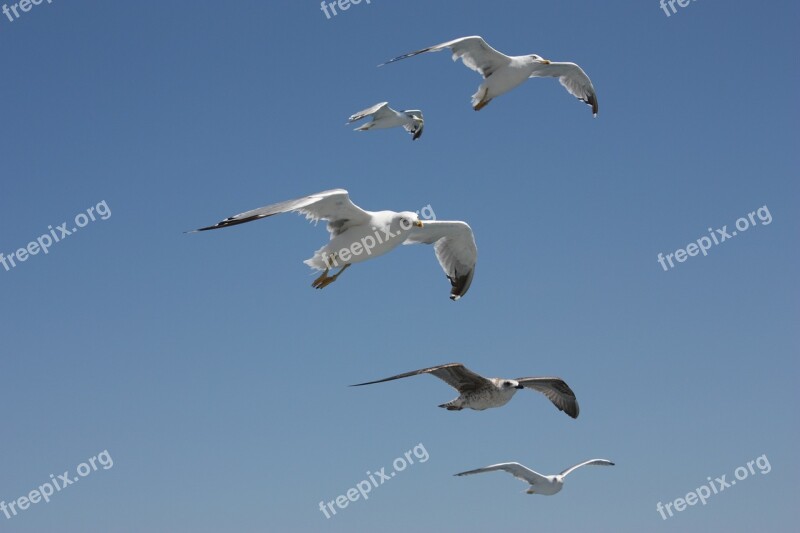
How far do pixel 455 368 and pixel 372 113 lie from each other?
11.0 metres

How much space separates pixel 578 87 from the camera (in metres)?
26.0

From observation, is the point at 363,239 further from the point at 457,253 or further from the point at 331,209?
the point at 457,253

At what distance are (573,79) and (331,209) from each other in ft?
42.8

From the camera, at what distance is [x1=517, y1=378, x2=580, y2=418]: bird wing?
18859 mm

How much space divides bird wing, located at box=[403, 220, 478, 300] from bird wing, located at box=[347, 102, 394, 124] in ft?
23.5

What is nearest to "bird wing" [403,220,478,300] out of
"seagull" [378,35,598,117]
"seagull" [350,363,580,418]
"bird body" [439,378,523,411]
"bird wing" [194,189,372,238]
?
"seagull" [350,363,580,418]

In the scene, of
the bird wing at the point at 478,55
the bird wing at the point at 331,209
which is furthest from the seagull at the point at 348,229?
the bird wing at the point at 478,55

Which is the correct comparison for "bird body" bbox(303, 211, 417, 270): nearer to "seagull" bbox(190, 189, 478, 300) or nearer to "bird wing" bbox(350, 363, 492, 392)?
"seagull" bbox(190, 189, 478, 300)

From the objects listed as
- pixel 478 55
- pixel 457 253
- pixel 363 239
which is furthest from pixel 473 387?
pixel 478 55

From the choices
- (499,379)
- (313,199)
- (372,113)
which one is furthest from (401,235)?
(372,113)

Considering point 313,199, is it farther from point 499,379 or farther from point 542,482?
point 542,482

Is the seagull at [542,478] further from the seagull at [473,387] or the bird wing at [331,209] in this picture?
the bird wing at [331,209]

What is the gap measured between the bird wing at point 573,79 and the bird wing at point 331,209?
11.0 m

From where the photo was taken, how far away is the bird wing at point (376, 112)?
24.7 m
